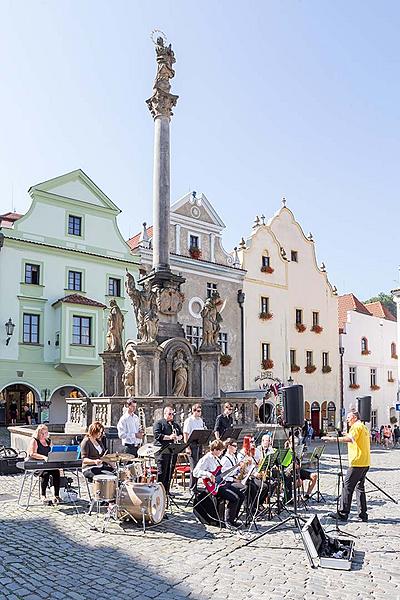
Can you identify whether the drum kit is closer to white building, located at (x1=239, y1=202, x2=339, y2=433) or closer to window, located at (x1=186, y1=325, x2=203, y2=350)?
window, located at (x1=186, y1=325, x2=203, y2=350)

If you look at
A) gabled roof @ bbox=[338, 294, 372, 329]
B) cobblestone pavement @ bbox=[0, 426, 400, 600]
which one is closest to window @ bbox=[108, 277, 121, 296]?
gabled roof @ bbox=[338, 294, 372, 329]

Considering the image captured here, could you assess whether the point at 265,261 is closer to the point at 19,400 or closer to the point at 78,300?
the point at 78,300

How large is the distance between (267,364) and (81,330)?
471 inches

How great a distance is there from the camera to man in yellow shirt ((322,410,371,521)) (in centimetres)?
940

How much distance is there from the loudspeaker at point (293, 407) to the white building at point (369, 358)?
34.8 m

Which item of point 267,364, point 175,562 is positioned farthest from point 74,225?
point 175,562

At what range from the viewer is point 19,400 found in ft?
98.7

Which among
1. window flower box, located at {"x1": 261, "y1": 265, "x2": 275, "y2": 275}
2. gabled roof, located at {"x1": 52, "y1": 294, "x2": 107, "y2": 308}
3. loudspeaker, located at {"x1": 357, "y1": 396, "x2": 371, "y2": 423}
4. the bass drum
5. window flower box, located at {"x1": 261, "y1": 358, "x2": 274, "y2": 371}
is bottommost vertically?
the bass drum

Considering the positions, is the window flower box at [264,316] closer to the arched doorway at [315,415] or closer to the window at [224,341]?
the window at [224,341]

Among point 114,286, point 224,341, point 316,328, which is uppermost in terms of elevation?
Answer: point 114,286

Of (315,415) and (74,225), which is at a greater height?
(74,225)

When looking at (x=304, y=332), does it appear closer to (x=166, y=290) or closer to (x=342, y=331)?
(x=342, y=331)

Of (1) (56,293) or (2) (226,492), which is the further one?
(1) (56,293)

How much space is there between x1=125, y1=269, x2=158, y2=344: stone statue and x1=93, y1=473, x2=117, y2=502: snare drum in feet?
27.1
